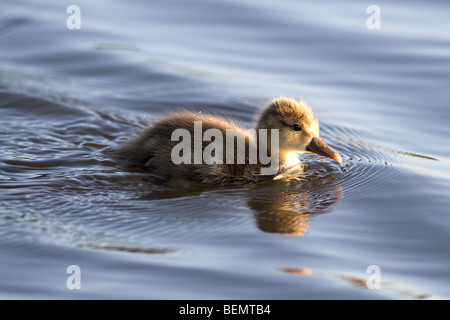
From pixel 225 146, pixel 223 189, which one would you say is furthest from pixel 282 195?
pixel 225 146

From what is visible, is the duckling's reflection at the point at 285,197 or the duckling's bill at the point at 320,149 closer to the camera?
the duckling's reflection at the point at 285,197

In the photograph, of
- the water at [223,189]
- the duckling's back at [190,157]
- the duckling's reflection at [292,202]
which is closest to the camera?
the water at [223,189]

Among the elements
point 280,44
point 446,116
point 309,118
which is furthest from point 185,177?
point 280,44

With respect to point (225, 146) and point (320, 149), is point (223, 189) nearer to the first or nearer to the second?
point (225, 146)

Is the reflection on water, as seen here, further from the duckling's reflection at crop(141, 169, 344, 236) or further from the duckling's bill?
the duckling's bill

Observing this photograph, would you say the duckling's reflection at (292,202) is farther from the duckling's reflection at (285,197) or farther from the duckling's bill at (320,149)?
the duckling's bill at (320,149)

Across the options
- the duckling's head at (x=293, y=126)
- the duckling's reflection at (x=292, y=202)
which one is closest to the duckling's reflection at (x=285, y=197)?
the duckling's reflection at (x=292, y=202)

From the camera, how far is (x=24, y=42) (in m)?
8.23

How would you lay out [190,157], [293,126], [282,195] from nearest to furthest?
[282,195], [190,157], [293,126]

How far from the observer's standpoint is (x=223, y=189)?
519 cm

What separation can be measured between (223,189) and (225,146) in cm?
32

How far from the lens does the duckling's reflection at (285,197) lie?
185 inches

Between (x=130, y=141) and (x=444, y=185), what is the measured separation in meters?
2.15

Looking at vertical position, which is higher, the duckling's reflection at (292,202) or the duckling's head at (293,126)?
the duckling's head at (293,126)
